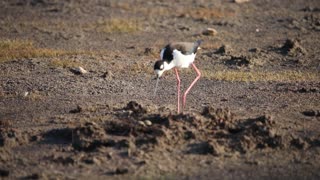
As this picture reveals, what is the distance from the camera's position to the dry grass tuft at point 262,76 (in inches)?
526

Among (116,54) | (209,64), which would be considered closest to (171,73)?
(209,64)

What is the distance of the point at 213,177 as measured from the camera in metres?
8.19

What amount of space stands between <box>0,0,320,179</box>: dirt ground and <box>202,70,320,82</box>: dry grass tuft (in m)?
0.02

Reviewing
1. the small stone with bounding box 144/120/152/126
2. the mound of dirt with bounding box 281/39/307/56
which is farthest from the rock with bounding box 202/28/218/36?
the small stone with bounding box 144/120/152/126

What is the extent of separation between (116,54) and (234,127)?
698 cm

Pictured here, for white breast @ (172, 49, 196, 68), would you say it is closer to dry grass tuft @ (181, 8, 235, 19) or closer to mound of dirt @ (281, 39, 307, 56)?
mound of dirt @ (281, 39, 307, 56)

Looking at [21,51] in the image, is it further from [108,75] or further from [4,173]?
[4,173]

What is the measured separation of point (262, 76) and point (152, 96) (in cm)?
294

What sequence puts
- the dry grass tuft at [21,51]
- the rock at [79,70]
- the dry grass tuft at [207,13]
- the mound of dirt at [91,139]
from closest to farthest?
the mound of dirt at [91,139] < the rock at [79,70] < the dry grass tuft at [21,51] < the dry grass tuft at [207,13]

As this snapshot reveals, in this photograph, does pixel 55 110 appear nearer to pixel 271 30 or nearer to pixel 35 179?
pixel 35 179

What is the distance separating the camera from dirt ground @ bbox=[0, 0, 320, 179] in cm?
860

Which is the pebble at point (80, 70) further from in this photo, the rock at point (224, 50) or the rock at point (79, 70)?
the rock at point (224, 50)

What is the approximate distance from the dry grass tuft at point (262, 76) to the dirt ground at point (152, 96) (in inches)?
1.0

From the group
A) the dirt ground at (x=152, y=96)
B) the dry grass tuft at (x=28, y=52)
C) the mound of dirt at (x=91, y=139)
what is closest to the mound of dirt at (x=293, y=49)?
the dirt ground at (x=152, y=96)
